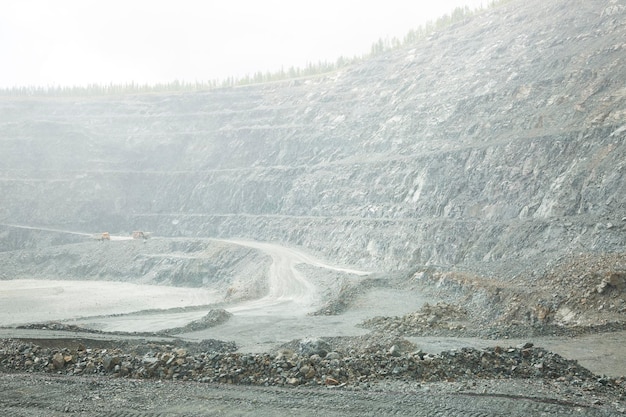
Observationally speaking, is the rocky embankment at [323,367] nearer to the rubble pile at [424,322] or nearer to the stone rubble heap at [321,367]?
the stone rubble heap at [321,367]

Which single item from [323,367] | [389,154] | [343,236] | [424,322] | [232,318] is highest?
[389,154]

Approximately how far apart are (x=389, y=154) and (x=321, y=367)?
3885cm

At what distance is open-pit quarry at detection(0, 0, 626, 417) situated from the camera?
11.1m

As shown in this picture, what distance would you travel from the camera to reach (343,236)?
4319 centimetres

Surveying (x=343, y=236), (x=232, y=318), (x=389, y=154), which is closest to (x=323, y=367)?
(x=232, y=318)

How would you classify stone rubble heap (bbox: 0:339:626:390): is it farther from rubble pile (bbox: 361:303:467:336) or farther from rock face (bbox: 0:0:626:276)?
rock face (bbox: 0:0:626:276)

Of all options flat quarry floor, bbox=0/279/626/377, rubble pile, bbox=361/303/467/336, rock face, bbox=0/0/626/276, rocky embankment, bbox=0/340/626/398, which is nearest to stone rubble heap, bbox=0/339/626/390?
rocky embankment, bbox=0/340/626/398

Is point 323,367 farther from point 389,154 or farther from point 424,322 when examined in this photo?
point 389,154

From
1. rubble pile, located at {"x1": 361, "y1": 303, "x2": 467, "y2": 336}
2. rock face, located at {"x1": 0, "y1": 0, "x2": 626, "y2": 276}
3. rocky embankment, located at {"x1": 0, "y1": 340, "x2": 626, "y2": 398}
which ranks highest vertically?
rock face, located at {"x1": 0, "y1": 0, "x2": 626, "y2": 276}

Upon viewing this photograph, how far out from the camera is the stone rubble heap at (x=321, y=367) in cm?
1099

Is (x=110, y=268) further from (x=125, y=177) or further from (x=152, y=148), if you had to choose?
(x=152, y=148)

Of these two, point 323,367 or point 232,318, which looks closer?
point 323,367

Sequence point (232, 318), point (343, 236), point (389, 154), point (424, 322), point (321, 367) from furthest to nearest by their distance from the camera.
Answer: point (389, 154)
point (343, 236)
point (232, 318)
point (424, 322)
point (321, 367)

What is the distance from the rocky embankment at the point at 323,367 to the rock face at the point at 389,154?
13535 mm
